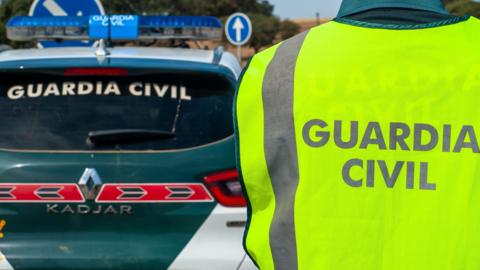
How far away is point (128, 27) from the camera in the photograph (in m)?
5.25

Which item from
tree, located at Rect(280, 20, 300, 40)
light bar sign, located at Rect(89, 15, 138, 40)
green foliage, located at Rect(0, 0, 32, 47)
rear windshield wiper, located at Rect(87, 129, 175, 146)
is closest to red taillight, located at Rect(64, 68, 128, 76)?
rear windshield wiper, located at Rect(87, 129, 175, 146)

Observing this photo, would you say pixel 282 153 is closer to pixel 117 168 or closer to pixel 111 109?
pixel 117 168

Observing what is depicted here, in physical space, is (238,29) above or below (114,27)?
below

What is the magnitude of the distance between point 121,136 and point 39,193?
398mm

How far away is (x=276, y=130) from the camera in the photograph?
1.86 meters

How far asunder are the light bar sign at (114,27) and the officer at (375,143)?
3135 millimetres

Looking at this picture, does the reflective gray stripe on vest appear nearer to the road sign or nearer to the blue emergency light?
the blue emergency light

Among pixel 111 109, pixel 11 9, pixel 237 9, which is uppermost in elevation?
pixel 237 9

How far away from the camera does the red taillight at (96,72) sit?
3.75m

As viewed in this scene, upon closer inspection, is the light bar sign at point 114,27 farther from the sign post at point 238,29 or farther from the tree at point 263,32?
the tree at point 263,32

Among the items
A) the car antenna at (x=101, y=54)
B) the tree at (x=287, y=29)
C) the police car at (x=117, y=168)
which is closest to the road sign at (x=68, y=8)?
the car antenna at (x=101, y=54)

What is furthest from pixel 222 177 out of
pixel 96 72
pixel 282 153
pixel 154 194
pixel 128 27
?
pixel 128 27

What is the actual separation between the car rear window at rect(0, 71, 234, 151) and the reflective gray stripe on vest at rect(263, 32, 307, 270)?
5.78ft

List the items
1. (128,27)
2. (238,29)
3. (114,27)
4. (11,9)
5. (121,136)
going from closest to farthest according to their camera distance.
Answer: (121,136) < (114,27) < (128,27) < (238,29) < (11,9)
